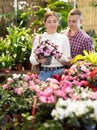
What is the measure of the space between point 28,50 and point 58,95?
4.51 metres

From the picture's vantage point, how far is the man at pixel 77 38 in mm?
4613

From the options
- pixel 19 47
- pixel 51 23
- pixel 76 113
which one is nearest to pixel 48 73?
pixel 51 23

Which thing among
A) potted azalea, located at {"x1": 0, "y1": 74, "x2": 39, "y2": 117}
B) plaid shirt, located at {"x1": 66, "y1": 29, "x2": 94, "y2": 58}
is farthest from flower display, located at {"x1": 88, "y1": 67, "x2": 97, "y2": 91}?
plaid shirt, located at {"x1": 66, "y1": 29, "x2": 94, "y2": 58}

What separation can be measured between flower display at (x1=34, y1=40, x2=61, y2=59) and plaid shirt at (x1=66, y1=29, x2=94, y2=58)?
598 mm

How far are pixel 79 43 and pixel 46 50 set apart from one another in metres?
0.70

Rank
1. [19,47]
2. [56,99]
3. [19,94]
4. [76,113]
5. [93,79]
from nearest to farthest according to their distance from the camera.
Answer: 1. [76,113]
2. [56,99]
3. [19,94]
4. [93,79]
5. [19,47]

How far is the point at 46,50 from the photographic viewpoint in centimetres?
411

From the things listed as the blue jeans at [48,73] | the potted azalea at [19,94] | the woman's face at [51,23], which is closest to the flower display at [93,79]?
the potted azalea at [19,94]

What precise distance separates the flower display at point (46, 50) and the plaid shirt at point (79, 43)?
1.96 feet

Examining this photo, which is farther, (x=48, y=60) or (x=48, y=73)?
(x=48, y=73)

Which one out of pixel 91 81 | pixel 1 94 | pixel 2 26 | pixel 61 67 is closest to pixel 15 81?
pixel 1 94

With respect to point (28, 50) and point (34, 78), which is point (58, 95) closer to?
point (34, 78)

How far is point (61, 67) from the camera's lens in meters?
4.38

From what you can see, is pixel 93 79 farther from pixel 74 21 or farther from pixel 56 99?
pixel 74 21
